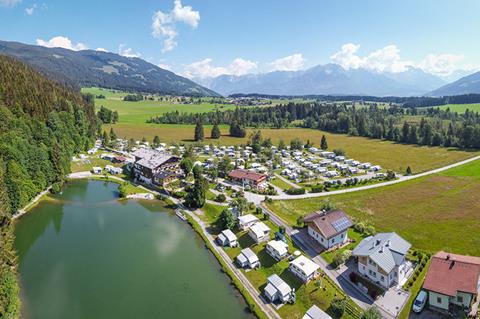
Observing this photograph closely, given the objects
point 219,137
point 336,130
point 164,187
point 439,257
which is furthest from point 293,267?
point 336,130

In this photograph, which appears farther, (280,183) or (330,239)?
(280,183)

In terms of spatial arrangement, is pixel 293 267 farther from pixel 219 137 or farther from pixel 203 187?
pixel 219 137

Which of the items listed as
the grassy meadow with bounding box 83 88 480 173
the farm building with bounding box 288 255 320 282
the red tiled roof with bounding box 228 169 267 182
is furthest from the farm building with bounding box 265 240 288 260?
the grassy meadow with bounding box 83 88 480 173

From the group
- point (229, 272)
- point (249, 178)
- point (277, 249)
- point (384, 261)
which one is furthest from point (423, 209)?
point (229, 272)

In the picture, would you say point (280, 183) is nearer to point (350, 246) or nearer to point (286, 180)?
point (286, 180)

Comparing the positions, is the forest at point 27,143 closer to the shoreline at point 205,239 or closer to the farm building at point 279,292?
the shoreline at point 205,239

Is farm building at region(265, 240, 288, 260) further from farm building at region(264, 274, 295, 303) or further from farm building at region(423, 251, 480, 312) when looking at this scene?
farm building at region(423, 251, 480, 312)

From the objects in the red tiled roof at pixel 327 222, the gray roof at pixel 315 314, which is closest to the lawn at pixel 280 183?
the red tiled roof at pixel 327 222
